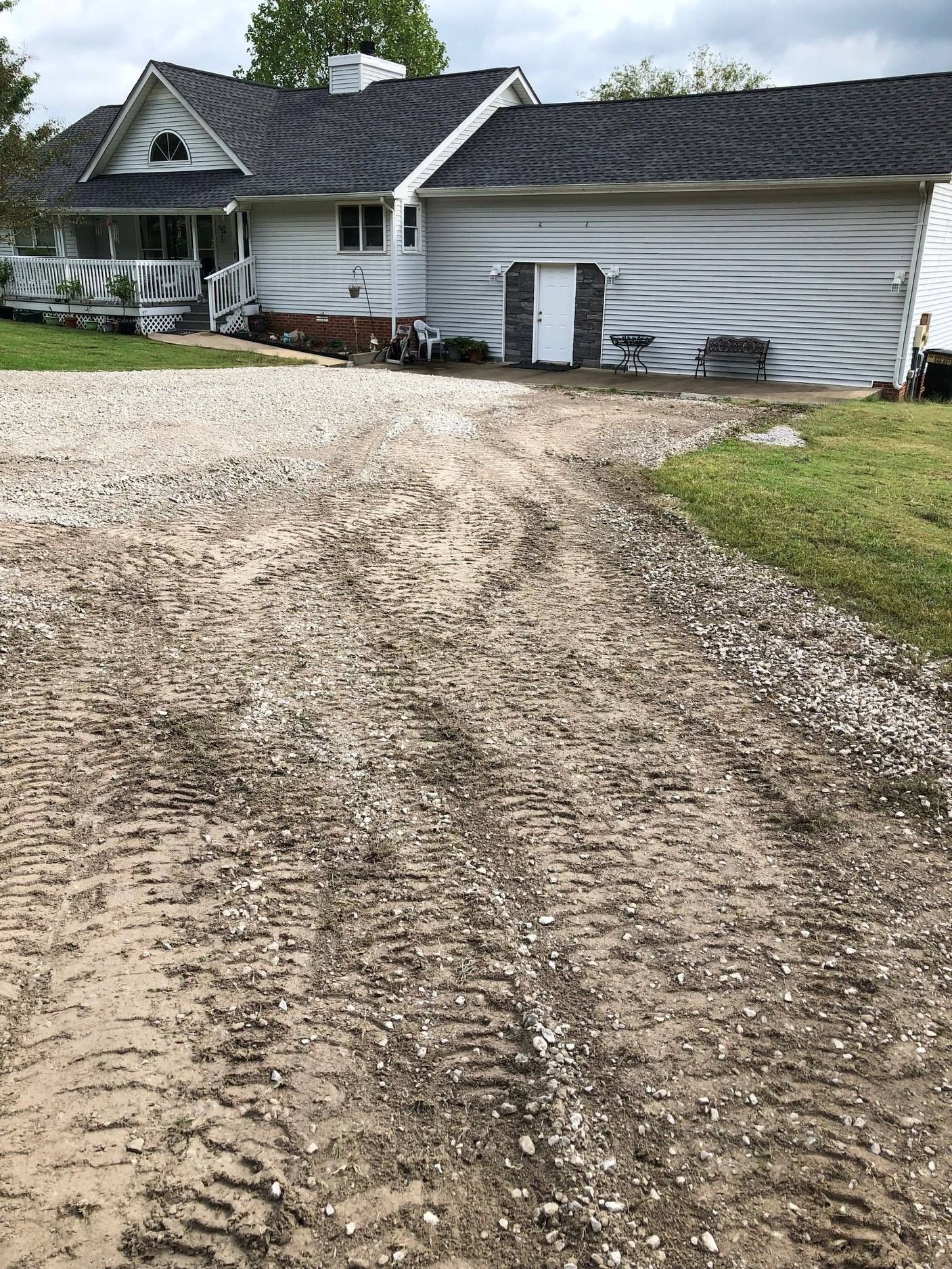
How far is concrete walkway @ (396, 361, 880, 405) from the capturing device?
18281 mm

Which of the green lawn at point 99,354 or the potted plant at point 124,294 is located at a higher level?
the potted plant at point 124,294

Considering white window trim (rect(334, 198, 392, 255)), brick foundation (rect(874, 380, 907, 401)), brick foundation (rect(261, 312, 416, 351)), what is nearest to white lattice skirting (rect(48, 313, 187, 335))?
brick foundation (rect(261, 312, 416, 351))

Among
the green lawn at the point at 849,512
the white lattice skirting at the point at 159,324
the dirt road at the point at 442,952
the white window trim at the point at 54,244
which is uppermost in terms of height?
the white window trim at the point at 54,244

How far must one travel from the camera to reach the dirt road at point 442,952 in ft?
8.95

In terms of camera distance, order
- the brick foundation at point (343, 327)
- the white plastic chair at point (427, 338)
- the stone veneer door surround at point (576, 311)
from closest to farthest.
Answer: the stone veneer door surround at point (576, 311) → the white plastic chair at point (427, 338) → the brick foundation at point (343, 327)

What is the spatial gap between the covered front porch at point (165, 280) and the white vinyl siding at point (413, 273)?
4.18m

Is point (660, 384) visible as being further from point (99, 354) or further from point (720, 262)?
point (99, 354)

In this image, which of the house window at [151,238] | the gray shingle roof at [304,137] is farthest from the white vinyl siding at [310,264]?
the house window at [151,238]

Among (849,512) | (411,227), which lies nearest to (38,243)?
(411,227)

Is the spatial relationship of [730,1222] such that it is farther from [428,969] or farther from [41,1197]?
[41,1197]

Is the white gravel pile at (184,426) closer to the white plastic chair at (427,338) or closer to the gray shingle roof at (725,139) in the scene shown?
the white plastic chair at (427,338)

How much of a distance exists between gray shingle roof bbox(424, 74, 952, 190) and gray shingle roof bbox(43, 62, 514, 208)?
3.48 feet

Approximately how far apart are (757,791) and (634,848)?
813 millimetres

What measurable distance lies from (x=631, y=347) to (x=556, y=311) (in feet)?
6.66
